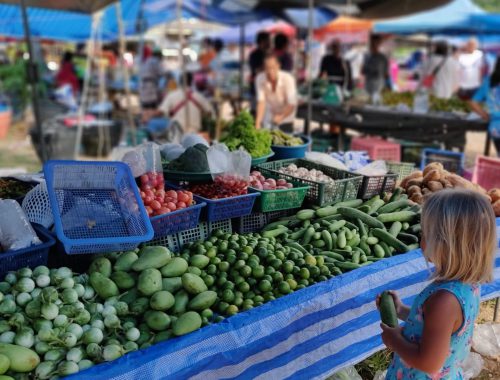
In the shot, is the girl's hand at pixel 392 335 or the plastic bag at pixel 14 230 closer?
the girl's hand at pixel 392 335

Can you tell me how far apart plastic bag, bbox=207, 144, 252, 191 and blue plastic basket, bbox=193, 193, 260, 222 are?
A: 0.13m

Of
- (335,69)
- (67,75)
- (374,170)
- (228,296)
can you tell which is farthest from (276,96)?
(67,75)

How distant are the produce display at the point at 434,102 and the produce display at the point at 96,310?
Answer: 648 cm

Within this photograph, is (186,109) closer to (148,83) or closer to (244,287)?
(148,83)

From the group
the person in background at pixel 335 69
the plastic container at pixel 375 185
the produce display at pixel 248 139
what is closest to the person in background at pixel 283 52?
the person in background at pixel 335 69

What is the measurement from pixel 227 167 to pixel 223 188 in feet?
0.48

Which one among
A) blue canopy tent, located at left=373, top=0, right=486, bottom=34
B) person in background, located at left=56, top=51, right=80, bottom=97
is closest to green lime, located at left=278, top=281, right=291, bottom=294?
blue canopy tent, located at left=373, top=0, right=486, bottom=34

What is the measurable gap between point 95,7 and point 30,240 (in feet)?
19.5

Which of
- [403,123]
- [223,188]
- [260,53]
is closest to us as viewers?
[223,188]

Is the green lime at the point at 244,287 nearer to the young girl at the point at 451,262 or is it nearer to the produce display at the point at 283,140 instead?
the young girl at the point at 451,262

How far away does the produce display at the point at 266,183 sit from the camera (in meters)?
3.11

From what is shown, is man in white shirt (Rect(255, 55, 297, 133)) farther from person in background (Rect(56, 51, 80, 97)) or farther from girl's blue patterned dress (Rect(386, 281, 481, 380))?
person in background (Rect(56, 51, 80, 97))

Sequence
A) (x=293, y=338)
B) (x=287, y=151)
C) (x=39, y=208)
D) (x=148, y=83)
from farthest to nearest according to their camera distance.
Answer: (x=148, y=83) → (x=287, y=151) → (x=39, y=208) → (x=293, y=338)

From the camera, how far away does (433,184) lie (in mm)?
3848
